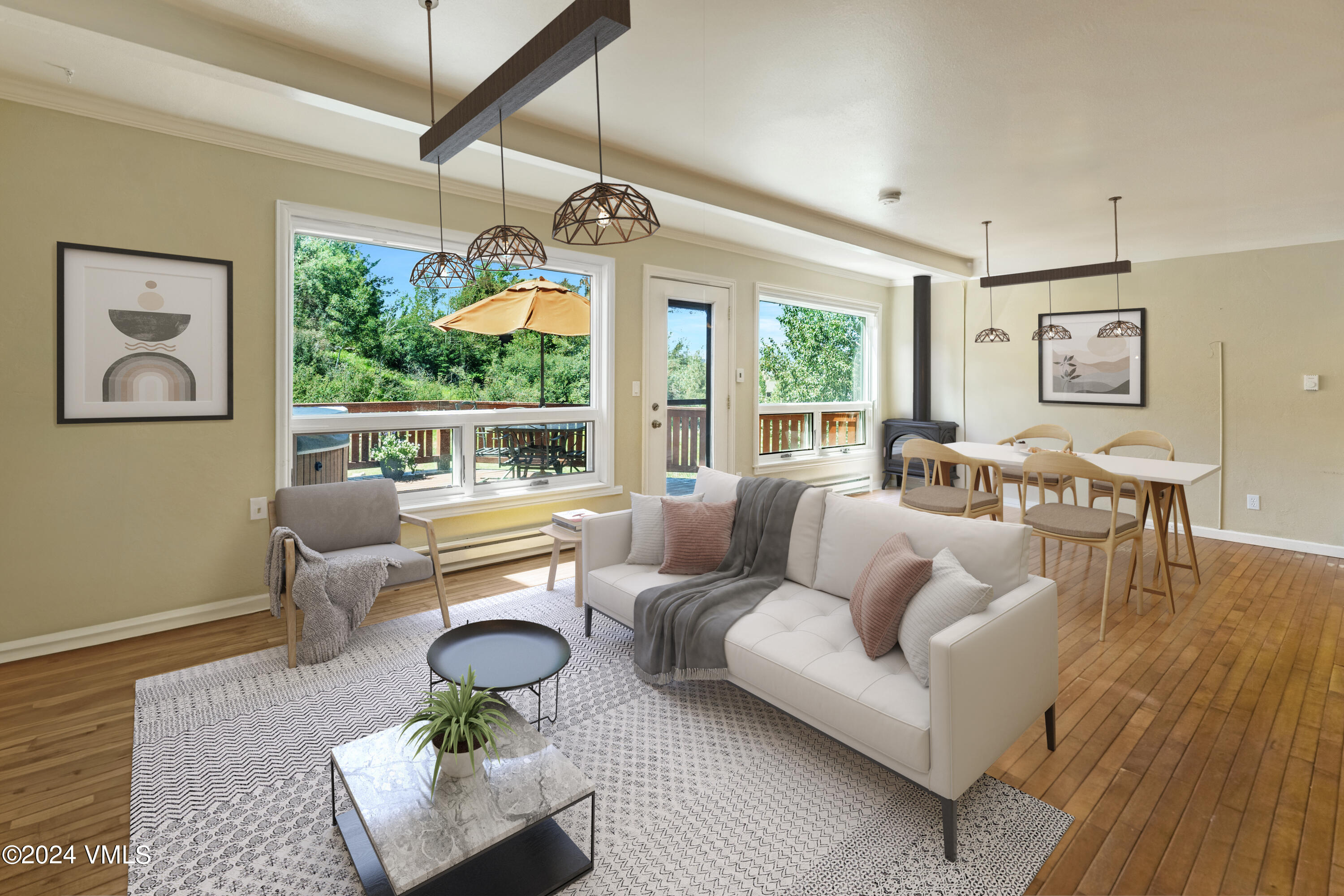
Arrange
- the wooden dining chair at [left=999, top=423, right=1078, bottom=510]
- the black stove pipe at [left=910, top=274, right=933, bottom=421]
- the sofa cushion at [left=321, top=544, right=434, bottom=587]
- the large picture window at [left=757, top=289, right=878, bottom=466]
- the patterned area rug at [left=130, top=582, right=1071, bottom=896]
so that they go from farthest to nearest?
the black stove pipe at [left=910, top=274, right=933, bottom=421], the large picture window at [left=757, top=289, right=878, bottom=466], the wooden dining chair at [left=999, top=423, right=1078, bottom=510], the sofa cushion at [left=321, top=544, right=434, bottom=587], the patterned area rug at [left=130, top=582, right=1071, bottom=896]

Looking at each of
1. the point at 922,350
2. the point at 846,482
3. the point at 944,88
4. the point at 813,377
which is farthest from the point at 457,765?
the point at 922,350

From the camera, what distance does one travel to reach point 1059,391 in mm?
6191

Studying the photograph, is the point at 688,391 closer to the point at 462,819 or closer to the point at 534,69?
the point at 534,69

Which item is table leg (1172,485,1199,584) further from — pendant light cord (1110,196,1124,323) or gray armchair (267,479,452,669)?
gray armchair (267,479,452,669)

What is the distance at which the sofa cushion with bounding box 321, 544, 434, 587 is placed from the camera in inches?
119

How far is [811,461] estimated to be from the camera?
21.5 ft

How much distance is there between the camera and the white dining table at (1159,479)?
351cm

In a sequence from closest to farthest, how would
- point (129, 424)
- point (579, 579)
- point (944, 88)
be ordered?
point (944, 88)
point (129, 424)
point (579, 579)

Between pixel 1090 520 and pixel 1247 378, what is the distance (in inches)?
118

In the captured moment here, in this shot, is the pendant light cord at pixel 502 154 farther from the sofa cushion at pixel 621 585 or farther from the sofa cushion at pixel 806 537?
the sofa cushion at pixel 806 537

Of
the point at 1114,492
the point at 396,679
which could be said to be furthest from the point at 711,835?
the point at 1114,492

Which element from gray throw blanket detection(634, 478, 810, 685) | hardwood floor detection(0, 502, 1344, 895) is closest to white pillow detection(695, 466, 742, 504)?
gray throw blanket detection(634, 478, 810, 685)

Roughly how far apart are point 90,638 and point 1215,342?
783 centimetres

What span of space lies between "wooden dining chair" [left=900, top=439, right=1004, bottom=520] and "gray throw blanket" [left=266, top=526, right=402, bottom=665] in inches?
128
